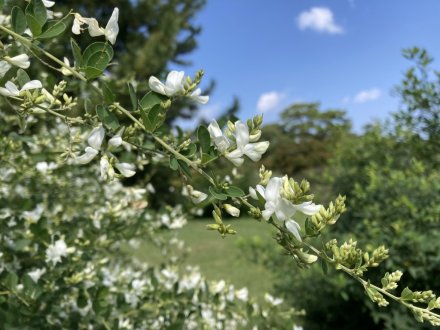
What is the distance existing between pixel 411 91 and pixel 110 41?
215cm

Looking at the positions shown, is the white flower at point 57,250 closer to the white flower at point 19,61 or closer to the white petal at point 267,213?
the white flower at point 19,61

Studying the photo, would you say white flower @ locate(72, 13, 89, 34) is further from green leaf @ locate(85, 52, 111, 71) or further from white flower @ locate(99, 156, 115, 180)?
white flower @ locate(99, 156, 115, 180)

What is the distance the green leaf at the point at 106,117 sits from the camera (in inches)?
33.7

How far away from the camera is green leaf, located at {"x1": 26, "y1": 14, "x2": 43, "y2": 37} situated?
31.4 inches

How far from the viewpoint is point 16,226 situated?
5.65 feet

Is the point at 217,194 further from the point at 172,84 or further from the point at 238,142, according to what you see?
the point at 172,84

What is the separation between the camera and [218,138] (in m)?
0.83

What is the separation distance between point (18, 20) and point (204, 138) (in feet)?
1.29

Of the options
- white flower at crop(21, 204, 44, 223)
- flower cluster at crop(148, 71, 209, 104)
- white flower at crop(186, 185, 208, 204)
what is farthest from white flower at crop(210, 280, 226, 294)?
flower cluster at crop(148, 71, 209, 104)

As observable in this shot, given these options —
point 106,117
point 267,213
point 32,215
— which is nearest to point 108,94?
point 106,117

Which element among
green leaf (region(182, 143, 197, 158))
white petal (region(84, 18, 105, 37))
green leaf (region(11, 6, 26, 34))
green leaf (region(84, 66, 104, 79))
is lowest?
green leaf (region(182, 143, 197, 158))

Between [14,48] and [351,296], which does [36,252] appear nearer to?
[14,48]

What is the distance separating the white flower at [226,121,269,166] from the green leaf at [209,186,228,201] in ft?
0.19

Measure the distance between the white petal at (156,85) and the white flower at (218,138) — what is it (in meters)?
0.13
